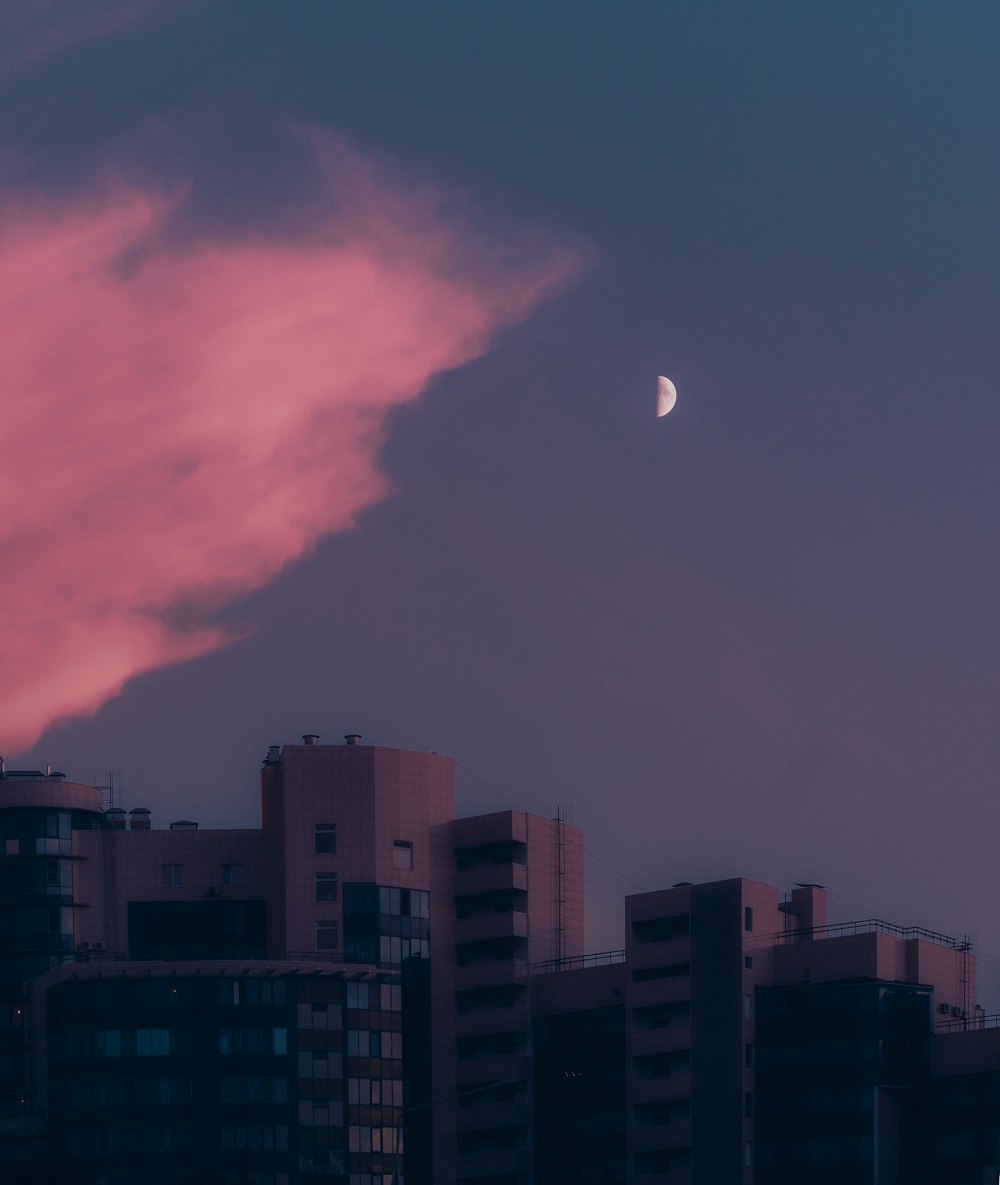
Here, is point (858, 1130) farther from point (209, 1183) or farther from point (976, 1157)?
point (209, 1183)

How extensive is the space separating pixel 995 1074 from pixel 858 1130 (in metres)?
11.4

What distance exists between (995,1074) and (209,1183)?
6131cm

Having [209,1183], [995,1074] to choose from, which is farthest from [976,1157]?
[209,1183]

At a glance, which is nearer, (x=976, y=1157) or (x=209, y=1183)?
(x=209, y=1183)

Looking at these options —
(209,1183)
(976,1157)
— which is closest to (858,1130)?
(976,1157)

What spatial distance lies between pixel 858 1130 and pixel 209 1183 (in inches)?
2008

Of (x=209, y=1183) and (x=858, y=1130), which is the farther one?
(x=858, y=1130)

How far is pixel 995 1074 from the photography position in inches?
7869

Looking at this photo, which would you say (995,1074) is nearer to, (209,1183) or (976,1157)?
(976,1157)

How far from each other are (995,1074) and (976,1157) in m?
6.51

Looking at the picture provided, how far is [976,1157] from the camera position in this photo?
7805 inches

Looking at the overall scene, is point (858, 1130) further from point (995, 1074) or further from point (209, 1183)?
point (209, 1183)

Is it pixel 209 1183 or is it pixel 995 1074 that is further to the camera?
pixel 995 1074
